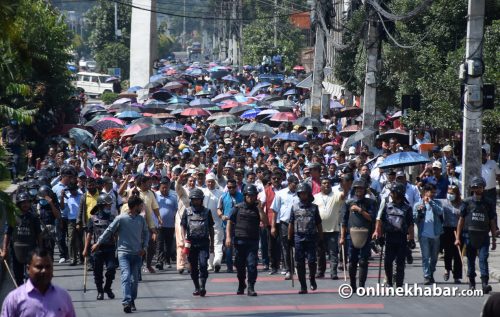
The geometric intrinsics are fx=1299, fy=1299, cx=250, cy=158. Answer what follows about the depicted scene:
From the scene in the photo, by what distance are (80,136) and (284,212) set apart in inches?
684

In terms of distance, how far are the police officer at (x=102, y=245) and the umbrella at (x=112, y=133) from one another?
20325 millimetres

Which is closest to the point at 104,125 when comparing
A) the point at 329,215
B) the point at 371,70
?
the point at 371,70

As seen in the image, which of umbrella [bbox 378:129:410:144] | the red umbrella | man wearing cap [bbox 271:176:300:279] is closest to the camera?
man wearing cap [bbox 271:176:300:279]

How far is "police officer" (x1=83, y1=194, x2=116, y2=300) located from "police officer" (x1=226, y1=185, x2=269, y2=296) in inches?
65.1

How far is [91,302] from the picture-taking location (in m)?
17.1

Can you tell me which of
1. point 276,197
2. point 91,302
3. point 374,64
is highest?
point 374,64

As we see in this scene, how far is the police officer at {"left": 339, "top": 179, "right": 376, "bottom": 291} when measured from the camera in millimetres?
16828

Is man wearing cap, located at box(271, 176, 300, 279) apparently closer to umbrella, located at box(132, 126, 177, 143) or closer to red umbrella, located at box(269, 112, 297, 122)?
umbrella, located at box(132, 126, 177, 143)

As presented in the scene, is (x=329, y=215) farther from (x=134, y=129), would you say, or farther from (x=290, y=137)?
(x=134, y=129)

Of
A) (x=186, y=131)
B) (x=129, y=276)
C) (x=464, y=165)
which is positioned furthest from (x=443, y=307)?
(x=186, y=131)

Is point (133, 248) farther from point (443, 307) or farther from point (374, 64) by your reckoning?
point (374, 64)

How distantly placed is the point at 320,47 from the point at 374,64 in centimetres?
1137

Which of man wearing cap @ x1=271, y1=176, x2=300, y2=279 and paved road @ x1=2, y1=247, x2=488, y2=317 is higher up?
man wearing cap @ x1=271, y1=176, x2=300, y2=279

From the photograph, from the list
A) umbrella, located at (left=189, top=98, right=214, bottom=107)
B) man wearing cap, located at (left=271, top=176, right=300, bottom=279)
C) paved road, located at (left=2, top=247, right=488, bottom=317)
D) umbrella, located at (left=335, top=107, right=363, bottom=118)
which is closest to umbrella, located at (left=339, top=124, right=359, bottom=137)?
umbrella, located at (left=335, top=107, right=363, bottom=118)
